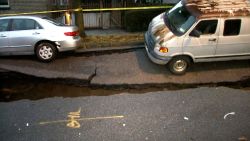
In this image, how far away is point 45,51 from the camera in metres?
10.5

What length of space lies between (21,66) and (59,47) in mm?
1336

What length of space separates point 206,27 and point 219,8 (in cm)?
74

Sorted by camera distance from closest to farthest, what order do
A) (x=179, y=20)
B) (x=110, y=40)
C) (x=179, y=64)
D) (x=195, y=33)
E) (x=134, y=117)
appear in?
(x=134, y=117) < (x=195, y=33) < (x=179, y=64) < (x=179, y=20) < (x=110, y=40)

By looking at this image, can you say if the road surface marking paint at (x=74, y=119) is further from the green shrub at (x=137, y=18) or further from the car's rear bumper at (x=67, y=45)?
the green shrub at (x=137, y=18)

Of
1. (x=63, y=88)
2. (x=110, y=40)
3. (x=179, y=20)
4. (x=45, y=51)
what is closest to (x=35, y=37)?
(x=45, y=51)

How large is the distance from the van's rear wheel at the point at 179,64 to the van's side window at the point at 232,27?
1.37 m

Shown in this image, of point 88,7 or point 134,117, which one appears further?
point 88,7

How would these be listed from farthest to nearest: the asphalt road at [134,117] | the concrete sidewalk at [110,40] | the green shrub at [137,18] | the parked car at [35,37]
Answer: the green shrub at [137,18] → the concrete sidewalk at [110,40] → the parked car at [35,37] → the asphalt road at [134,117]

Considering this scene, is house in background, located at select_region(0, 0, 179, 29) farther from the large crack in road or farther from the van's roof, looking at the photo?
the large crack in road

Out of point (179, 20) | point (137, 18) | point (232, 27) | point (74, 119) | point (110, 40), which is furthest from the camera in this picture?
point (137, 18)

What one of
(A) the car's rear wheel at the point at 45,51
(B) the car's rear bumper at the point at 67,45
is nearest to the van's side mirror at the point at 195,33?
(B) the car's rear bumper at the point at 67,45

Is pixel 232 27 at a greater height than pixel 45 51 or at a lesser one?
greater

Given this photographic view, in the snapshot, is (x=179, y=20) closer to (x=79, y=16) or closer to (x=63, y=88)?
(x=63, y=88)

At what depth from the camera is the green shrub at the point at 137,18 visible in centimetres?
1428
